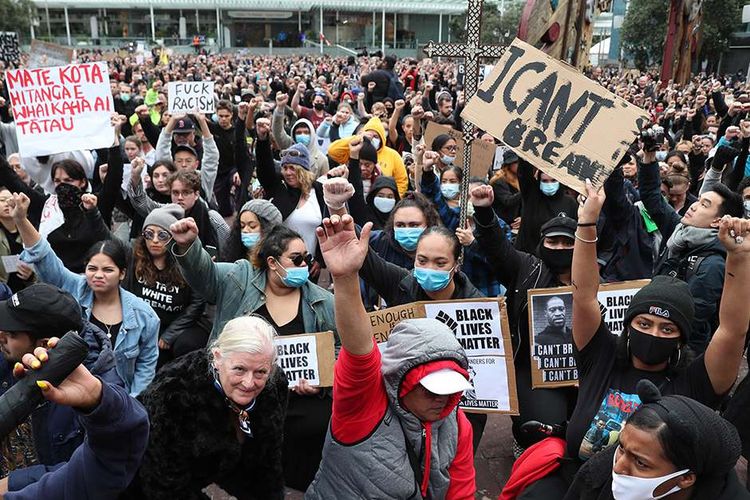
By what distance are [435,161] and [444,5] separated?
7685 cm

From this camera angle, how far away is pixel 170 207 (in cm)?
412

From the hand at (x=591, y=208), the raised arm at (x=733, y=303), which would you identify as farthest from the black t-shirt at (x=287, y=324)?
the raised arm at (x=733, y=303)

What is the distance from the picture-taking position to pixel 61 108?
547cm

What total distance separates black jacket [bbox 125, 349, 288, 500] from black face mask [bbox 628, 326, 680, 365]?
158cm

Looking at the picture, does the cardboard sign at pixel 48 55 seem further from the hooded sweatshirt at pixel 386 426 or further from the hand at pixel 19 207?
the hooded sweatshirt at pixel 386 426

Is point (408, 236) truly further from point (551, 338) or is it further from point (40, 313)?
point (40, 313)

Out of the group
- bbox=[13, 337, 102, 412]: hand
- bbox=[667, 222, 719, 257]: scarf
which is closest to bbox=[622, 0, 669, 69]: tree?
bbox=[667, 222, 719, 257]: scarf

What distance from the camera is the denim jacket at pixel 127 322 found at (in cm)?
349

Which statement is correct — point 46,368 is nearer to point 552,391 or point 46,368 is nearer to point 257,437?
point 257,437

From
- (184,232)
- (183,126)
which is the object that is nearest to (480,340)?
(184,232)

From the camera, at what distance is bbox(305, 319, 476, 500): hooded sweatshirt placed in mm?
2133

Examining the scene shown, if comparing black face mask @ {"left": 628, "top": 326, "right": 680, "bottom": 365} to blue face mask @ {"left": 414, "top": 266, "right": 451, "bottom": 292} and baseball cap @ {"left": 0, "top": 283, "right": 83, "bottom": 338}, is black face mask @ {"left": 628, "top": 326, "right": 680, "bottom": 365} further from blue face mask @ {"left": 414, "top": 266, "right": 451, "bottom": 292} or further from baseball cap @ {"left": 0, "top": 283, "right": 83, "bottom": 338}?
baseball cap @ {"left": 0, "top": 283, "right": 83, "bottom": 338}

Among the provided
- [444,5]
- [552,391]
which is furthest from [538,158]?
[444,5]

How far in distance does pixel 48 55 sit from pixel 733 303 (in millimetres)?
8219
